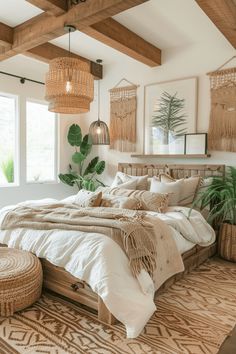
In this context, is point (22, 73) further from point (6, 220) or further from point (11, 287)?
point (11, 287)

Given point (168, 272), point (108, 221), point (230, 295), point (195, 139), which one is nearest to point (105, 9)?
point (108, 221)

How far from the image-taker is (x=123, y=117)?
4.87 m

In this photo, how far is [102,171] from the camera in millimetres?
5152

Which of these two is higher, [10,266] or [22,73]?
[22,73]

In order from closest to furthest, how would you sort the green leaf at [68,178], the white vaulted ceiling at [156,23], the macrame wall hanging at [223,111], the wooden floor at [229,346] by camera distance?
the wooden floor at [229,346], the white vaulted ceiling at [156,23], the macrame wall hanging at [223,111], the green leaf at [68,178]

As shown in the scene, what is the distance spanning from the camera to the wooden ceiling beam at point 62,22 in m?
2.56

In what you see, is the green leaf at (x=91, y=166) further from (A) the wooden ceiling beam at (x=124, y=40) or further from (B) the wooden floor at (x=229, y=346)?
(B) the wooden floor at (x=229, y=346)

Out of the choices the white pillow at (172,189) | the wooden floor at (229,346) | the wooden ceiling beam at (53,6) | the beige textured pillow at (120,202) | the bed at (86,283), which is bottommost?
the bed at (86,283)

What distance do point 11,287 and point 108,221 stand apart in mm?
907

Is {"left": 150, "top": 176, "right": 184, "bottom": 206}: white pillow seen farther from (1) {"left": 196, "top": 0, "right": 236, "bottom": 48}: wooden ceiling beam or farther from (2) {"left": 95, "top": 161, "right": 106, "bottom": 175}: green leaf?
(1) {"left": 196, "top": 0, "right": 236, "bottom": 48}: wooden ceiling beam

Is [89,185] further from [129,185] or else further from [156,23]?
[156,23]

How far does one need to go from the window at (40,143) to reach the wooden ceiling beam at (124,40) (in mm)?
1896

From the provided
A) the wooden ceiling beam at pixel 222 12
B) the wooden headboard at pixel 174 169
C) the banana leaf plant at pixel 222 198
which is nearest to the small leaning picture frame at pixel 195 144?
the wooden headboard at pixel 174 169

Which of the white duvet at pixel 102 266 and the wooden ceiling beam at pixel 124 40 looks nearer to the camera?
the white duvet at pixel 102 266
